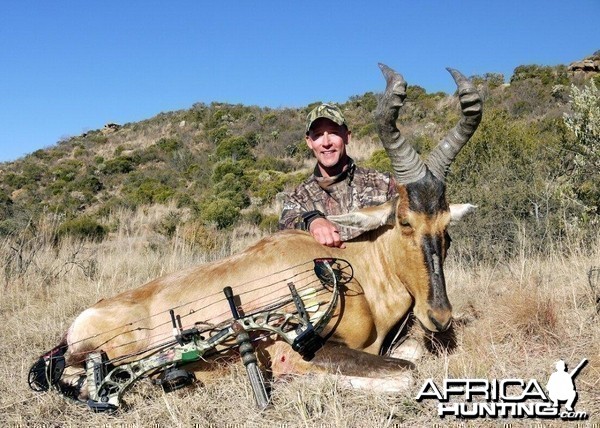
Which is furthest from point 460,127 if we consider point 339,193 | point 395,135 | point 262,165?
point 262,165

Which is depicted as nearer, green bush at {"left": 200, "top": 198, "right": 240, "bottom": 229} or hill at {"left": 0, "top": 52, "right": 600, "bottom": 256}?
hill at {"left": 0, "top": 52, "right": 600, "bottom": 256}

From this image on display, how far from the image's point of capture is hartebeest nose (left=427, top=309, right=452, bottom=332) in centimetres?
365

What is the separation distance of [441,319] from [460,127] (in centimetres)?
156

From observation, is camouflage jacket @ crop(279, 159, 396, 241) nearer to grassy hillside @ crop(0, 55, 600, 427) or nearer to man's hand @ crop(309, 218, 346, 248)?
man's hand @ crop(309, 218, 346, 248)

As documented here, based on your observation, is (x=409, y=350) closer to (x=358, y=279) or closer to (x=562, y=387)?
(x=358, y=279)

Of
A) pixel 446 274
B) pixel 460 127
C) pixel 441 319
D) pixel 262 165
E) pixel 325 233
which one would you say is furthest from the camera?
pixel 262 165

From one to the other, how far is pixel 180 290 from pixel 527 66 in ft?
118

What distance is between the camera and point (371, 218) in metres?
4.31

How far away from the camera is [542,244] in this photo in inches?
A: 325

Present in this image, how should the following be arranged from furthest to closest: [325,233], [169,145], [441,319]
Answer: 1. [169,145]
2. [325,233]
3. [441,319]

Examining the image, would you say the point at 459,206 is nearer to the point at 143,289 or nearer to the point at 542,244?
the point at 143,289

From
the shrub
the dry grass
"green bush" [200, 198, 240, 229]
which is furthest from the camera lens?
the shrub

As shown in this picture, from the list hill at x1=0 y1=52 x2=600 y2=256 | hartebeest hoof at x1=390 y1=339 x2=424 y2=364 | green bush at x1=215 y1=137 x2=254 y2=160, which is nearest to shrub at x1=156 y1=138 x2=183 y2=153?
hill at x1=0 y1=52 x2=600 y2=256
